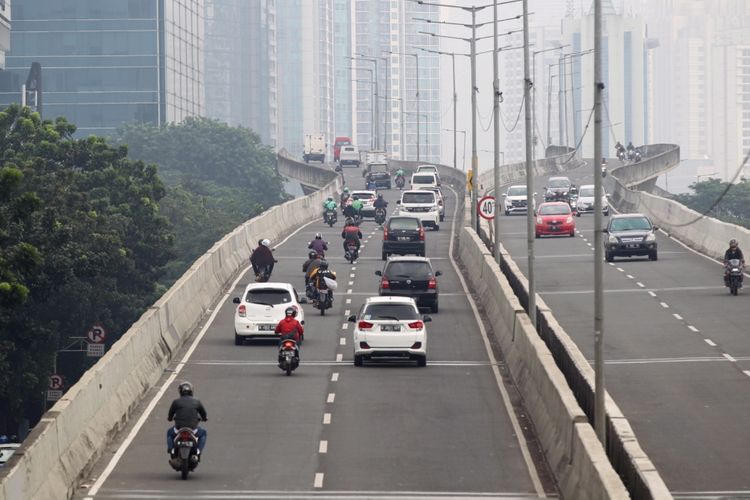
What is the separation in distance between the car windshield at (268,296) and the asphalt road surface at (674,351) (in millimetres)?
6984

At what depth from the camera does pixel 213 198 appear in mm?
124062

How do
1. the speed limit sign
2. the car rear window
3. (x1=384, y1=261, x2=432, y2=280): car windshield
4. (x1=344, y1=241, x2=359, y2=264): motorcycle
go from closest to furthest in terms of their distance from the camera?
(x1=384, y1=261, x2=432, y2=280): car windshield, the speed limit sign, (x1=344, y1=241, x2=359, y2=264): motorcycle, the car rear window

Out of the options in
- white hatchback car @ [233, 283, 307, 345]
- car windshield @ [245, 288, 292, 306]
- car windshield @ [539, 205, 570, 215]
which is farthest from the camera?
car windshield @ [539, 205, 570, 215]

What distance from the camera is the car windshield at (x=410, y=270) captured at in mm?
44669

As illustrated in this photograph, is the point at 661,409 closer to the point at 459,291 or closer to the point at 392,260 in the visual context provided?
the point at 392,260

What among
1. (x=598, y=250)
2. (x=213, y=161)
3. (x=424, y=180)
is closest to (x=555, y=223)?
(x=424, y=180)

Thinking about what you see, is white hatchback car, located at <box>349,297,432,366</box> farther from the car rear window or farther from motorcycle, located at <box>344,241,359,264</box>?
the car rear window

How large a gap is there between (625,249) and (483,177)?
57.0 m

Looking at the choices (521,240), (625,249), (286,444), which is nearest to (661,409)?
(286,444)

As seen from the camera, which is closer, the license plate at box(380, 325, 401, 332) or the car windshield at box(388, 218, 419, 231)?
Result: the license plate at box(380, 325, 401, 332)

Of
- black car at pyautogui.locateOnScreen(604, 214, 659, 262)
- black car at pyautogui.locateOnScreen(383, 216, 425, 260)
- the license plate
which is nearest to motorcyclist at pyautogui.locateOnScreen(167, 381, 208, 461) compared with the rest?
the license plate

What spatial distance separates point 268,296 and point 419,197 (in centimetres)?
3838

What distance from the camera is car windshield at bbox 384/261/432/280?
147 feet

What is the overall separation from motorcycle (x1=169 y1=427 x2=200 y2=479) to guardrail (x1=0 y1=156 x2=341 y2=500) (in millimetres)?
1395
